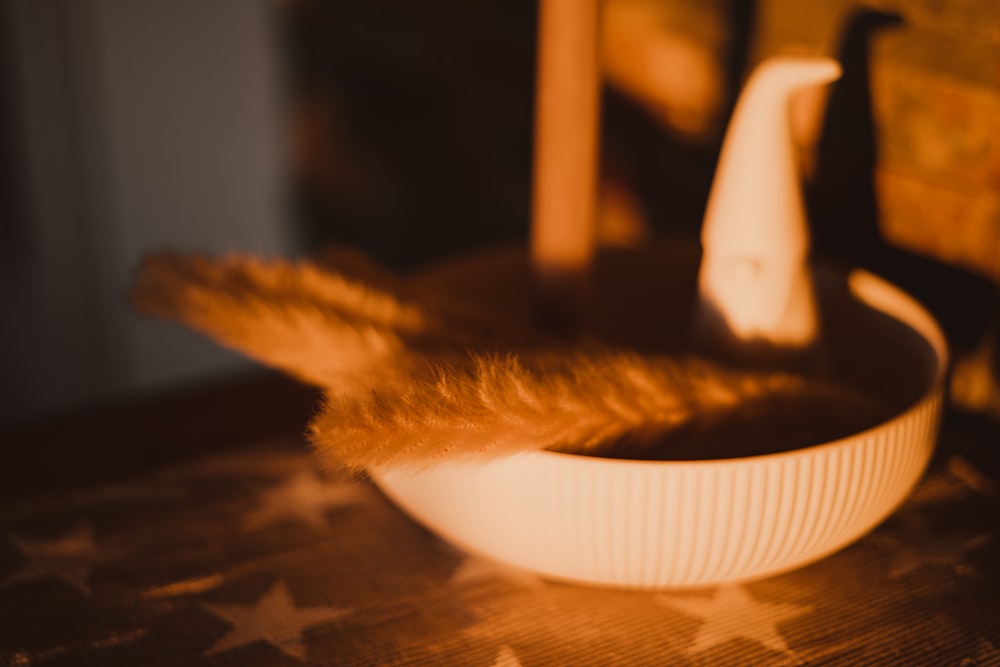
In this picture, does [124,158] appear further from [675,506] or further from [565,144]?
[675,506]

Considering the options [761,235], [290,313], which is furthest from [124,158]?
[761,235]

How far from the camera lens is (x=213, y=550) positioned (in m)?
0.44

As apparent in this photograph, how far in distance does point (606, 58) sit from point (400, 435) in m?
0.50

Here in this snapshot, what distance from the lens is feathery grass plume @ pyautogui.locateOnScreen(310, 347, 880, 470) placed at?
323 millimetres

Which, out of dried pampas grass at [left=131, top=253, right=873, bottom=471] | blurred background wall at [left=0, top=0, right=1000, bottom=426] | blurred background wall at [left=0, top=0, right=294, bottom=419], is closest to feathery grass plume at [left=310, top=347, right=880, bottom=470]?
dried pampas grass at [left=131, top=253, right=873, bottom=471]

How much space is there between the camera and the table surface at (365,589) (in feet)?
1.23

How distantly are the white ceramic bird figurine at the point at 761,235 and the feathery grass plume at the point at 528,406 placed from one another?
4cm

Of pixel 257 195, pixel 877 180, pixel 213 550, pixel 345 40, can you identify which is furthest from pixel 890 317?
pixel 257 195

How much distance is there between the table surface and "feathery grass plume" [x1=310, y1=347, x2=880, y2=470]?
0.09m

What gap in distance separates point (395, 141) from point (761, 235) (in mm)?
778

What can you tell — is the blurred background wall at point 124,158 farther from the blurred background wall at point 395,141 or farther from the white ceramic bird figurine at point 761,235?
the white ceramic bird figurine at point 761,235

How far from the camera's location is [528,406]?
1.12 ft

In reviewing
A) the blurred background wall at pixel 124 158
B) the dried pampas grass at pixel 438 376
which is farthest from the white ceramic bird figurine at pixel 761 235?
the blurred background wall at pixel 124 158

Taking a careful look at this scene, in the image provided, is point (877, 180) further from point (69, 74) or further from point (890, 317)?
point (69, 74)
